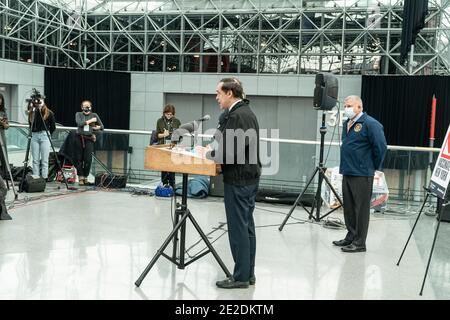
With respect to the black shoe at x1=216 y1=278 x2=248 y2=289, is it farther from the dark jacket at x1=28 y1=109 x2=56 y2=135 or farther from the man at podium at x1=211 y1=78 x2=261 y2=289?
the dark jacket at x1=28 y1=109 x2=56 y2=135

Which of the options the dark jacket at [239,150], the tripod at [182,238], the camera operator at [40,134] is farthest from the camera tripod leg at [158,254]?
the camera operator at [40,134]

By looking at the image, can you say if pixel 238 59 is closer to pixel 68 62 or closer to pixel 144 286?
pixel 68 62

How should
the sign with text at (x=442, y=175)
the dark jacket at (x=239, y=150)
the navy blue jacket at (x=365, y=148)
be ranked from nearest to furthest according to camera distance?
the dark jacket at (x=239, y=150), the sign with text at (x=442, y=175), the navy blue jacket at (x=365, y=148)

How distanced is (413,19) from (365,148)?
7774 millimetres

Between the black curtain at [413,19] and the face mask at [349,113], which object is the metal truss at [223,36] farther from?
the face mask at [349,113]

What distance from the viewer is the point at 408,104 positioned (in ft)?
54.8

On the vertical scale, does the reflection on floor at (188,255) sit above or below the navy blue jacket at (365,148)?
below

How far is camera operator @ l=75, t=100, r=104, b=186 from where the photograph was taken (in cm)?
963

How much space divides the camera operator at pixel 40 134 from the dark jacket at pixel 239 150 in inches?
226

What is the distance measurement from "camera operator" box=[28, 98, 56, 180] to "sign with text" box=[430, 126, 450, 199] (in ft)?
21.3

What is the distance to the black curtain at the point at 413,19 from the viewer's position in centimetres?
1088

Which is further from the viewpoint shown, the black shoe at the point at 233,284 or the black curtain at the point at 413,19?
the black curtain at the point at 413,19

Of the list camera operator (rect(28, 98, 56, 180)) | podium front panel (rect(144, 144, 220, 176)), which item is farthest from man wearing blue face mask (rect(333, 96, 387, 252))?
camera operator (rect(28, 98, 56, 180))
